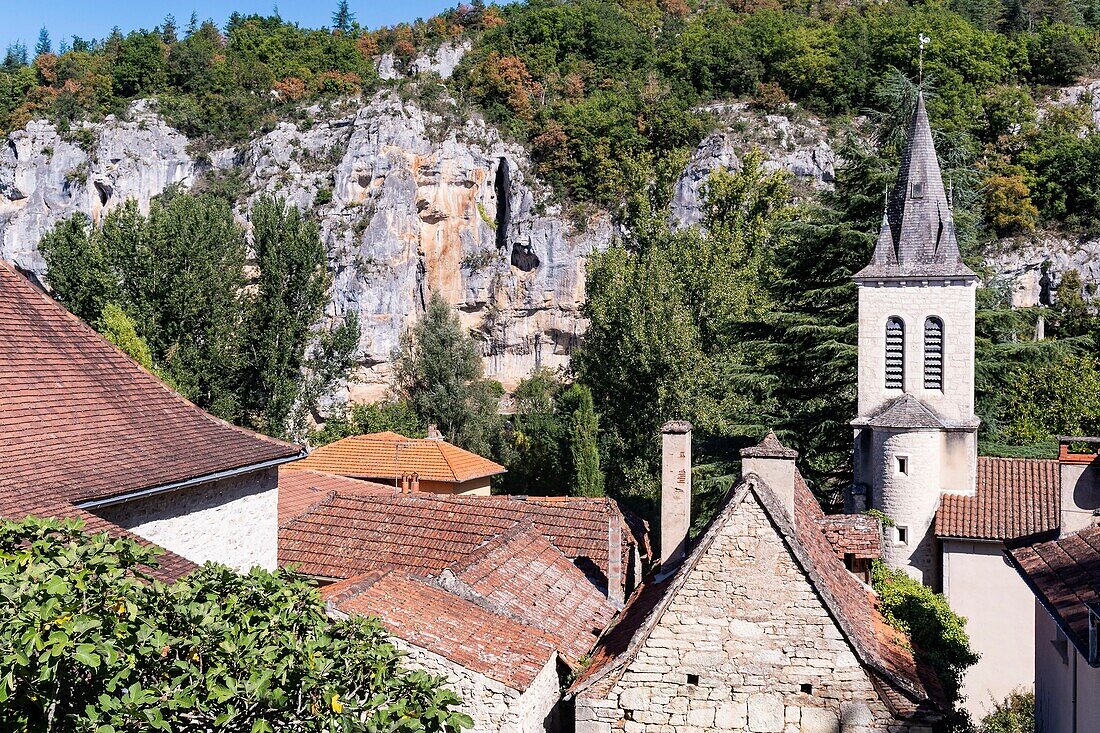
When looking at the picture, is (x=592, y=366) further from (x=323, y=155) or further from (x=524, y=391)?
(x=323, y=155)

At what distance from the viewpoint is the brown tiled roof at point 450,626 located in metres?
8.00

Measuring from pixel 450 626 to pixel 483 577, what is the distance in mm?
1685

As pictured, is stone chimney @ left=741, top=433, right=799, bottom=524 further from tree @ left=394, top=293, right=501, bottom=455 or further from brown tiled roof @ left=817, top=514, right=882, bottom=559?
tree @ left=394, top=293, right=501, bottom=455

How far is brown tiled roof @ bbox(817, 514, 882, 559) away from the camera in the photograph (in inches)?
446

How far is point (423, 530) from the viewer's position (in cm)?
1281

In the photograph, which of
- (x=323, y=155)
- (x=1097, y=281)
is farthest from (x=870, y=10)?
(x=323, y=155)

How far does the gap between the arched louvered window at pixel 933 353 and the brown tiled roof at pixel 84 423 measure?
42.3 feet

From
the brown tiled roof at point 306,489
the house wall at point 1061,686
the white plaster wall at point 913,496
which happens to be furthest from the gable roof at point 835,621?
the white plaster wall at point 913,496

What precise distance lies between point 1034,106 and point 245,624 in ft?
200

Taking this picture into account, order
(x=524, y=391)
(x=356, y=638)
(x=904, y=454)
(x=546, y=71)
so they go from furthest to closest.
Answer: (x=546, y=71) < (x=524, y=391) < (x=904, y=454) < (x=356, y=638)

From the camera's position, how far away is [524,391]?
4722 centimetres

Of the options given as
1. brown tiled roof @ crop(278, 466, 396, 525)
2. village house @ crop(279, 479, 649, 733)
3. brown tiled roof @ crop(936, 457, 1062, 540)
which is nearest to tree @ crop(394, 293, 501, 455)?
brown tiled roof @ crop(278, 466, 396, 525)

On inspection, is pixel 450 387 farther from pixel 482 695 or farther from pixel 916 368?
pixel 482 695

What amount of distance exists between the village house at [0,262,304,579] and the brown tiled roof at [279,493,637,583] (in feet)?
3.38
